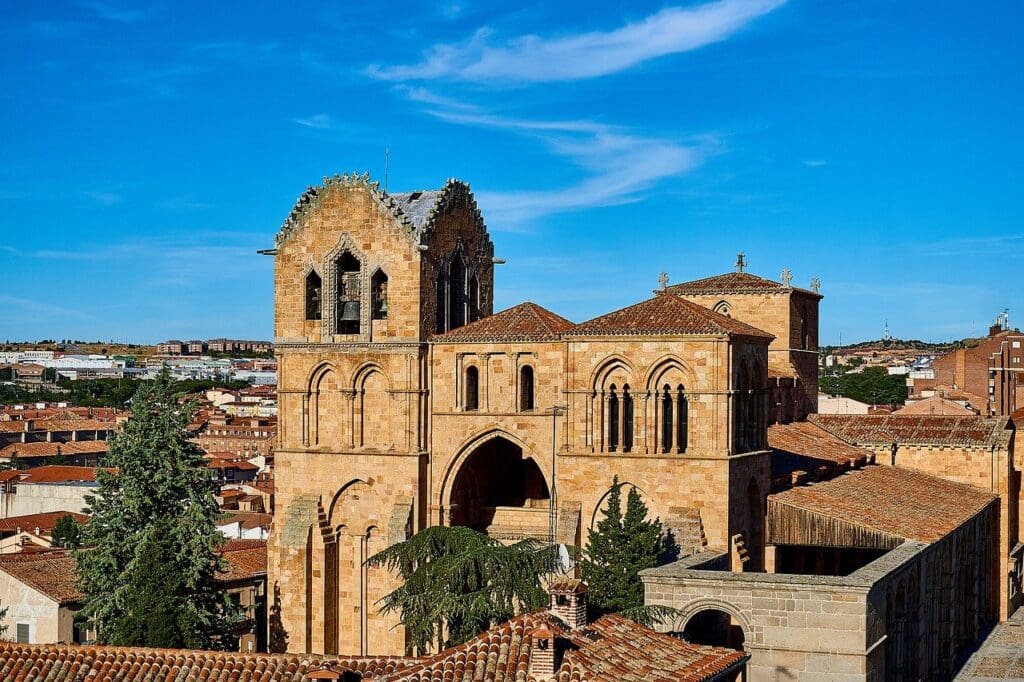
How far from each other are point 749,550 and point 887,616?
704 centimetres

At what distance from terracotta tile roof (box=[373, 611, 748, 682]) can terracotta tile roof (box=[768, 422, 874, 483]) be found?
15.8 metres

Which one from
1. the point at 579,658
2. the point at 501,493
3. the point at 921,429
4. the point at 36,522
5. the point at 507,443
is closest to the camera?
the point at 579,658

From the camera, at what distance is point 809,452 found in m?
46.2

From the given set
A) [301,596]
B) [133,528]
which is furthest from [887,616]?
[133,528]

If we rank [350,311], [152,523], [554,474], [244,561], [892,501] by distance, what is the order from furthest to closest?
[244,561]
[350,311]
[892,501]
[152,523]
[554,474]

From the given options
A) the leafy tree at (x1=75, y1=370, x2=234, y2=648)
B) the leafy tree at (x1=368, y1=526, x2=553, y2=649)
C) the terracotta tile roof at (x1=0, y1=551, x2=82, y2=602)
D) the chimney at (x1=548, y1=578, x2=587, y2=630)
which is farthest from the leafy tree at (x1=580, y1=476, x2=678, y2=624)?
the terracotta tile roof at (x1=0, y1=551, x2=82, y2=602)

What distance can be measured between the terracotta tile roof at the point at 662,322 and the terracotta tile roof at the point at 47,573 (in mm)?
17427

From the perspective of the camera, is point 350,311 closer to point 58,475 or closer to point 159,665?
point 159,665

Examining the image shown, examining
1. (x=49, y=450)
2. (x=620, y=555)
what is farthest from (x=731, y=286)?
(x=49, y=450)

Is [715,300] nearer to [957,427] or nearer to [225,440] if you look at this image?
[957,427]

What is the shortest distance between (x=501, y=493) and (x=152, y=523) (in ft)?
33.1

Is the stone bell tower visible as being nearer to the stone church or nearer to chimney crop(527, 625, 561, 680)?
the stone church

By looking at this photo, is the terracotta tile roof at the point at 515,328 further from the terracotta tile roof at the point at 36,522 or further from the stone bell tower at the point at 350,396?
the terracotta tile roof at the point at 36,522

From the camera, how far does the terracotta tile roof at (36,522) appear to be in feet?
199
